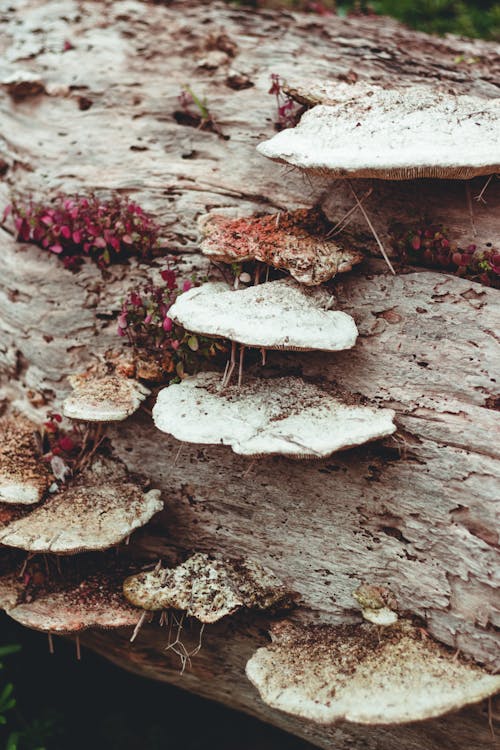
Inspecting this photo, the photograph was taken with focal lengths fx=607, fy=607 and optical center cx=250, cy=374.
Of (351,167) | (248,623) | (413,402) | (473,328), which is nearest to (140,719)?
(248,623)

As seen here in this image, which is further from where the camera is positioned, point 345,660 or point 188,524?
point 188,524

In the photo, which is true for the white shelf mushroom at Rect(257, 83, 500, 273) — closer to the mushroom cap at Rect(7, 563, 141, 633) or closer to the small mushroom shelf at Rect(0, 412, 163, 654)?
the small mushroom shelf at Rect(0, 412, 163, 654)

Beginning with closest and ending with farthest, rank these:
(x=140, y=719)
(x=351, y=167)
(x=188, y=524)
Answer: (x=351, y=167) < (x=188, y=524) < (x=140, y=719)

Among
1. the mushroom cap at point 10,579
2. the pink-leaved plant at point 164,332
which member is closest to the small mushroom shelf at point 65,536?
the mushroom cap at point 10,579

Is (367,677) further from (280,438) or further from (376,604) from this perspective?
(280,438)

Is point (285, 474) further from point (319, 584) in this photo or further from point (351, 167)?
point (351, 167)

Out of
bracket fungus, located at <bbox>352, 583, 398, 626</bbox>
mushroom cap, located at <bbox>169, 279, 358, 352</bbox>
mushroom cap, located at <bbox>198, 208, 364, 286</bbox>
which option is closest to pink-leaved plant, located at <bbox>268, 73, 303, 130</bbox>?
mushroom cap, located at <bbox>198, 208, 364, 286</bbox>
